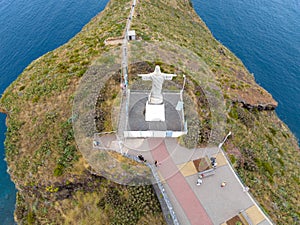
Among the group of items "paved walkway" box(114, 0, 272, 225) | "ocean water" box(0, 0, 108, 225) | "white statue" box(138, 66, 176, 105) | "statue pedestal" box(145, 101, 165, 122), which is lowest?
"paved walkway" box(114, 0, 272, 225)

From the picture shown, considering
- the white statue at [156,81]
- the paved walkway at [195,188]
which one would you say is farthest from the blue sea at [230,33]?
the white statue at [156,81]

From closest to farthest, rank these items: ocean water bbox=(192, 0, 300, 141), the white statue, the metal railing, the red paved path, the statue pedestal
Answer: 1. the metal railing
2. the red paved path
3. the white statue
4. the statue pedestal
5. ocean water bbox=(192, 0, 300, 141)

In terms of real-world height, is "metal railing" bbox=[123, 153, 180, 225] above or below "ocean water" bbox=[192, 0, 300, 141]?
below

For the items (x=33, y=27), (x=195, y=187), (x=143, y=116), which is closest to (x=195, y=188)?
(x=195, y=187)

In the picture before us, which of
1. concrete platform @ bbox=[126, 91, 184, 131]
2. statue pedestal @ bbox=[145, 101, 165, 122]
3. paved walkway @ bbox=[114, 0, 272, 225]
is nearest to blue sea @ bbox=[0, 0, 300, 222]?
concrete platform @ bbox=[126, 91, 184, 131]

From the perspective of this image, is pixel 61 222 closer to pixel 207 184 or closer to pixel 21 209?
pixel 21 209

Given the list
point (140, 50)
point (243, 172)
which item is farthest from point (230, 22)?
point (243, 172)

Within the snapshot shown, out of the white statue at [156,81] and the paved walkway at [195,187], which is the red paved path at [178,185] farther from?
the white statue at [156,81]

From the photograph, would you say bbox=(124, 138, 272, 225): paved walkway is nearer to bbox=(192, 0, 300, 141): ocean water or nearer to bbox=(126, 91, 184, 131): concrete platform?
bbox=(126, 91, 184, 131): concrete platform
